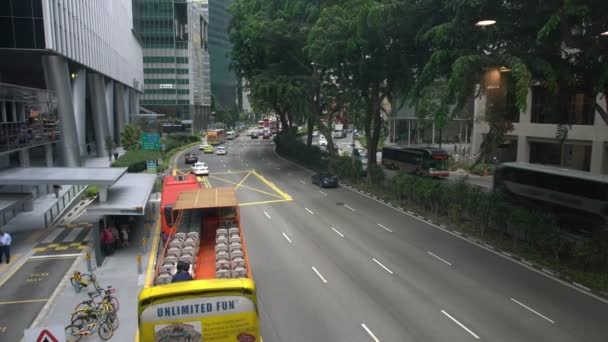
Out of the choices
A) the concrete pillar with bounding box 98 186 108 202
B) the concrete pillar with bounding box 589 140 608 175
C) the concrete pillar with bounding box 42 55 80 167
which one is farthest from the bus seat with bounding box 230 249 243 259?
the concrete pillar with bounding box 589 140 608 175

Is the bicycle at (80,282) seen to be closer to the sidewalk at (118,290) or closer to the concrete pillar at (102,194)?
the sidewalk at (118,290)

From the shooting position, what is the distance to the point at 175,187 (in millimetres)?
26688

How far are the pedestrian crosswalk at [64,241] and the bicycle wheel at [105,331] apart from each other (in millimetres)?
10205

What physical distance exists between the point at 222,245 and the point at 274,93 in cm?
3459

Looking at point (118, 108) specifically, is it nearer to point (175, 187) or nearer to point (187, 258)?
point (175, 187)

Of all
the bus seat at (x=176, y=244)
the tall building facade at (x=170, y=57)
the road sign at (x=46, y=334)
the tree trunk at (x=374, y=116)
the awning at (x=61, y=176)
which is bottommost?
the bus seat at (x=176, y=244)

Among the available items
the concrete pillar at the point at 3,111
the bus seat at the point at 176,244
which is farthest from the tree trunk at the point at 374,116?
the bus seat at the point at 176,244

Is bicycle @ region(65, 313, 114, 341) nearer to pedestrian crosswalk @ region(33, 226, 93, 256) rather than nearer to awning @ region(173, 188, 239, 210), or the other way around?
awning @ region(173, 188, 239, 210)

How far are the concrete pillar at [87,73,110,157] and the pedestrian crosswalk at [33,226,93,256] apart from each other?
35123mm

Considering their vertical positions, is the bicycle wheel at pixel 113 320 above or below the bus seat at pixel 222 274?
below

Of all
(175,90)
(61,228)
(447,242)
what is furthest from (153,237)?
(175,90)

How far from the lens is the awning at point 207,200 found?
55.0ft

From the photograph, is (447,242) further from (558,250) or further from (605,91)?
(605,91)

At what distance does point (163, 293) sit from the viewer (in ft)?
28.0
